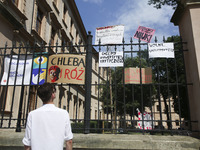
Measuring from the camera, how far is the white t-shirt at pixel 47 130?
6.59 ft

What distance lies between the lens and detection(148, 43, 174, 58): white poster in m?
4.48

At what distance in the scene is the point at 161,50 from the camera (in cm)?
452

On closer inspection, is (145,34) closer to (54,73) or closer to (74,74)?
(74,74)

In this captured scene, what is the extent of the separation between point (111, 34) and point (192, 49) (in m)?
2.01

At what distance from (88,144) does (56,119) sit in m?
1.71

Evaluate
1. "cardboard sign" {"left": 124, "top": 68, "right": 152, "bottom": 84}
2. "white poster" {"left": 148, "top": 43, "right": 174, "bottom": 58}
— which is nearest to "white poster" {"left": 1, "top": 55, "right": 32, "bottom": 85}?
"cardboard sign" {"left": 124, "top": 68, "right": 152, "bottom": 84}

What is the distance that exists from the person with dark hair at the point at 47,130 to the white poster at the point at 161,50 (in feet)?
10.3

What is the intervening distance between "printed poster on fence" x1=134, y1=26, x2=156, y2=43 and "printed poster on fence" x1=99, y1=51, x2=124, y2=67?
710 millimetres

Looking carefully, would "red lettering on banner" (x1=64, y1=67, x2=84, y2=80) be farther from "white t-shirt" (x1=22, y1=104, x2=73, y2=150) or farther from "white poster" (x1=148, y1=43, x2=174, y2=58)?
"white t-shirt" (x1=22, y1=104, x2=73, y2=150)

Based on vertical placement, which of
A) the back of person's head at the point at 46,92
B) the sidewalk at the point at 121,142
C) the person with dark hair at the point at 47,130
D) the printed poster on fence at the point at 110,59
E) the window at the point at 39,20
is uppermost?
the window at the point at 39,20

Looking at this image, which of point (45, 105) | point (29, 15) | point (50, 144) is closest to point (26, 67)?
point (45, 105)

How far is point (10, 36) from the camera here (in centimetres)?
809

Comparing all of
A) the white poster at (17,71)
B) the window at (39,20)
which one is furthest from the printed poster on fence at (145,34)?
the window at (39,20)

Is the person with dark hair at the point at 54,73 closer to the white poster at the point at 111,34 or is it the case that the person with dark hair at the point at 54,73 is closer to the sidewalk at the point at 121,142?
the white poster at the point at 111,34
